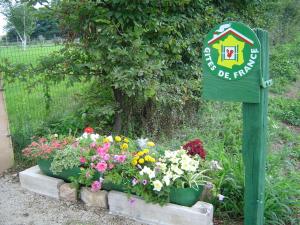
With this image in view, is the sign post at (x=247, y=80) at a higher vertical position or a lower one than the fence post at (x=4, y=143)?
higher

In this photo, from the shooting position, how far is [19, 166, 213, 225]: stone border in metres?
2.79

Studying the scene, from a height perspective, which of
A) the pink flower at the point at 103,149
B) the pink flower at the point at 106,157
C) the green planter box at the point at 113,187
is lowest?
the green planter box at the point at 113,187

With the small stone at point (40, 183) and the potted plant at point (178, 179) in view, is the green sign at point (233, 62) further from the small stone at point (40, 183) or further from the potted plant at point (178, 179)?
the small stone at point (40, 183)

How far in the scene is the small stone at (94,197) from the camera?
125 inches

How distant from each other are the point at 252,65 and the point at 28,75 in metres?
2.96

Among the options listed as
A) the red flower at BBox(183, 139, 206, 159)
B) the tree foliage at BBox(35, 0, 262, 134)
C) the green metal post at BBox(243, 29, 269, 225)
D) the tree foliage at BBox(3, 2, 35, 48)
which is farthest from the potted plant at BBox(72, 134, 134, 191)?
the tree foliage at BBox(3, 2, 35, 48)

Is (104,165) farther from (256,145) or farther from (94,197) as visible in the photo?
(256,145)

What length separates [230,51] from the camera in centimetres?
228

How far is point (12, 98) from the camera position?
213 inches

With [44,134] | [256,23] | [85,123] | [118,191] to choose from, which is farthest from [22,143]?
[256,23]

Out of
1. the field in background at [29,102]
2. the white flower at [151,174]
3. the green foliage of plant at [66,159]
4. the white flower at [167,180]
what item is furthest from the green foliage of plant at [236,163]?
the field in background at [29,102]

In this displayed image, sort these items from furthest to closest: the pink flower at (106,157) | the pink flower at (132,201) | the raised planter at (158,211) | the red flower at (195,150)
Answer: the red flower at (195,150) < the pink flower at (106,157) < the pink flower at (132,201) < the raised planter at (158,211)

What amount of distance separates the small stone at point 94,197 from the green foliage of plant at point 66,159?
0.86 ft

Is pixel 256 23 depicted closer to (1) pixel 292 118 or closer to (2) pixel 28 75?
(1) pixel 292 118
